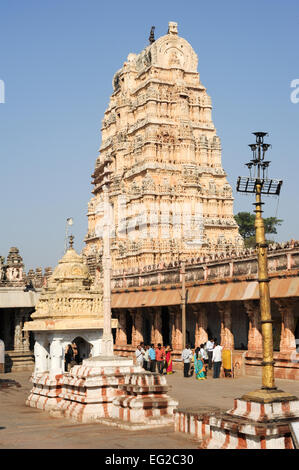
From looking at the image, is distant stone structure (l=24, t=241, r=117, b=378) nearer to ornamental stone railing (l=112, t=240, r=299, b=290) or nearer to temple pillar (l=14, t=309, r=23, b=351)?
ornamental stone railing (l=112, t=240, r=299, b=290)

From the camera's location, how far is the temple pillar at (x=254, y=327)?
2834 centimetres

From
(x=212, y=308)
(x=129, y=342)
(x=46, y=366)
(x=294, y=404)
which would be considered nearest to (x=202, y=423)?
(x=294, y=404)

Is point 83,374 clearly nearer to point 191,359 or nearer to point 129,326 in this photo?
point 191,359

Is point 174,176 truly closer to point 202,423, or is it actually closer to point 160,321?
point 160,321

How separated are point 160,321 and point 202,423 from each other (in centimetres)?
2592

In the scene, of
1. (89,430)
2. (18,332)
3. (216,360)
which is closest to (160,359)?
(216,360)

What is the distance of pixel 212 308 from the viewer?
36.3 metres

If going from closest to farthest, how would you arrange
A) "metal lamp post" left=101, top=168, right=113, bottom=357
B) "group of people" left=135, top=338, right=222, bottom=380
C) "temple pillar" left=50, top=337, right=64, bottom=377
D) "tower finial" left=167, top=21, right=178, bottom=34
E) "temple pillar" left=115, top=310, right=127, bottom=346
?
→ 1. "metal lamp post" left=101, top=168, right=113, bottom=357
2. "temple pillar" left=50, top=337, right=64, bottom=377
3. "group of people" left=135, top=338, right=222, bottom=380
4. "temple pillar" left=115, top=310, right=127, bottom=346
5. "tower finial" left=167, top=21, right=178, bottom=34

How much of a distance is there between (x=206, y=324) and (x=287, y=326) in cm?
735

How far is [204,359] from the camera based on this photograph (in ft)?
94.3

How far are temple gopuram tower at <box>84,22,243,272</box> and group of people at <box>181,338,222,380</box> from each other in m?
29.3

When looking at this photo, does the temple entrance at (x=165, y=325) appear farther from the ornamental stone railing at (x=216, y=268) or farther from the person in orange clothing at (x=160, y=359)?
the person in orange clothing at (x=160, y=359)

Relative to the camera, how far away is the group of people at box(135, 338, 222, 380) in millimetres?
27328

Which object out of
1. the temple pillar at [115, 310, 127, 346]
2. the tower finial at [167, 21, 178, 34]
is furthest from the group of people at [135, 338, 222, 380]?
the tower finial at [167, 21, 178, 34]
